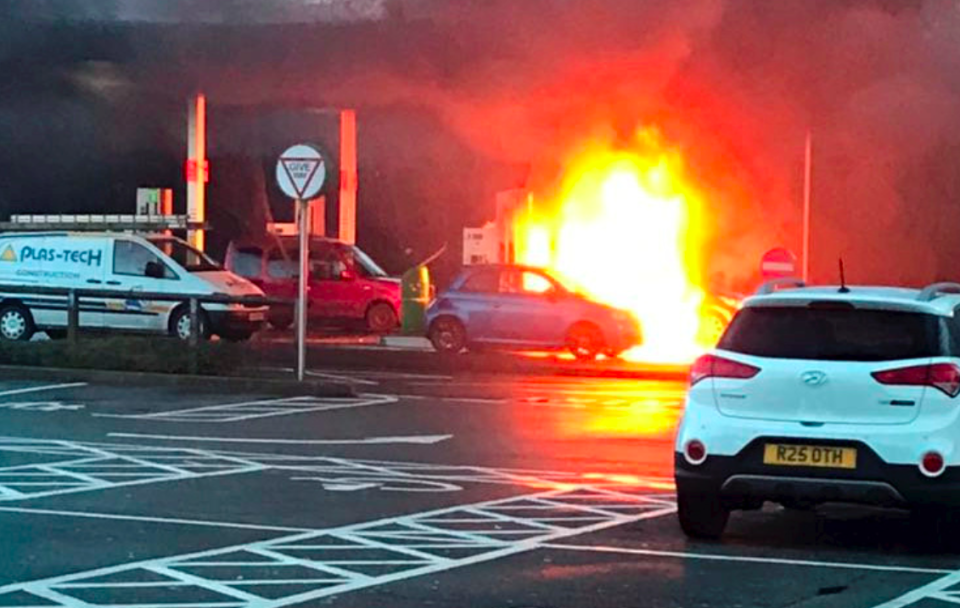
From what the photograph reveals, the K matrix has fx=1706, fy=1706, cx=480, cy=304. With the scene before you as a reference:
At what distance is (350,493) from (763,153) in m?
20.0

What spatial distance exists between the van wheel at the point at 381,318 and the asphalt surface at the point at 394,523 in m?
13.1

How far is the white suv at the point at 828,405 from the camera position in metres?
8.70

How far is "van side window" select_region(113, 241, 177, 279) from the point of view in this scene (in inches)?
961

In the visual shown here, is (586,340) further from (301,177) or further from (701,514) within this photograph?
(701,514)

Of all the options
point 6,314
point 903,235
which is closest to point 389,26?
point 6,314

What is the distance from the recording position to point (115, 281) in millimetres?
24453

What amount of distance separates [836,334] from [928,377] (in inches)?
21.5

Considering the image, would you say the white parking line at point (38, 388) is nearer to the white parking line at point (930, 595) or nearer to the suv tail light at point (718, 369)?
the suv tail light at point (718, 369)

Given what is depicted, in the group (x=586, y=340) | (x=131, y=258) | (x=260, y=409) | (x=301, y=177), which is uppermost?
(x=301, y=177)

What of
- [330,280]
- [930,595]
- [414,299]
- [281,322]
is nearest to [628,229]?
[414,299]

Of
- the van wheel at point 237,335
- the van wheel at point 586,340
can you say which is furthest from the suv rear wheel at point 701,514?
the van wheel at point 237,335

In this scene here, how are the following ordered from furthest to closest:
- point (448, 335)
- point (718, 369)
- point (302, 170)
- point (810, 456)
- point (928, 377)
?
point (448, 335) < point (302, 170) < point (718, 369) < point (810, 456) < point (928, 377)

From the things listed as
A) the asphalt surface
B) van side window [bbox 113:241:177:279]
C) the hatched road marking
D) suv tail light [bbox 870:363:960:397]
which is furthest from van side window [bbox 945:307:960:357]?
van side window [bbox 113:241:177:279]

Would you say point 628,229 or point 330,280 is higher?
point 628,229
